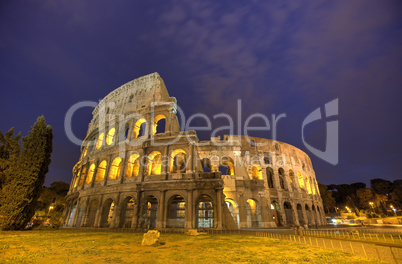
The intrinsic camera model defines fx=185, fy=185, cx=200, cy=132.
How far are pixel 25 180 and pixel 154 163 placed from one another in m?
11.7

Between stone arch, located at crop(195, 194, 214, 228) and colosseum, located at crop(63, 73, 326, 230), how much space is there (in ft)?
0.33

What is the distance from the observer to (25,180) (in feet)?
50.6

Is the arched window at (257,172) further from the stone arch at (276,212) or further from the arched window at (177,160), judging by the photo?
the arched window at (177,160)

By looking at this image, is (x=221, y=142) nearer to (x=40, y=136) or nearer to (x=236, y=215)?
(x=236, y=215)

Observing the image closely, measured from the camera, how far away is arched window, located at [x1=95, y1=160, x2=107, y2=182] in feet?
81.5

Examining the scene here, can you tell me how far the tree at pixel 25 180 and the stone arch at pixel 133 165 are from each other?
8.07 metres

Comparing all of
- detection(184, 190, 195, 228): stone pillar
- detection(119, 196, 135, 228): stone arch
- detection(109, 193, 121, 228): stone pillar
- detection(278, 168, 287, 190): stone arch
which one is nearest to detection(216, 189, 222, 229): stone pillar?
detection(184, 190, 195, 228): stone pillar

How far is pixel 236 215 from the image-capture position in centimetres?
2297

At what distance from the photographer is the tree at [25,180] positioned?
14.6 m

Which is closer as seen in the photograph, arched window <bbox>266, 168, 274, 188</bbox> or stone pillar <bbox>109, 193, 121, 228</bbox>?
stone pillar <bbox>109, 193, 121, 228</bbox>

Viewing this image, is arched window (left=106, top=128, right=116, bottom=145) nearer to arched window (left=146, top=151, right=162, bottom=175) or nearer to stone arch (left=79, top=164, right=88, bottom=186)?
stone arch (left=79, top=164, right=88, bottom=186)

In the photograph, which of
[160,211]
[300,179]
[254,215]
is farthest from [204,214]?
[300,179]

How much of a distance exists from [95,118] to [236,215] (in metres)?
28.5

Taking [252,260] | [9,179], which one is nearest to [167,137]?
[9,179]
